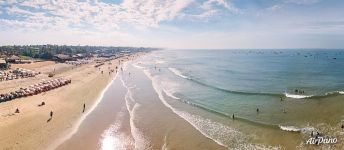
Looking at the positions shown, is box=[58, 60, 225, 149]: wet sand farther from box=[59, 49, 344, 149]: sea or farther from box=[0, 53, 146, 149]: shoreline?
box=[0, 53, 146, 149]: shoreline

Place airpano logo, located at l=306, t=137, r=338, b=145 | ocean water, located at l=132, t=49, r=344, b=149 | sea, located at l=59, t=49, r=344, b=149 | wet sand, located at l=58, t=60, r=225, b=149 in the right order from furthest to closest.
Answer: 1. ocean water, located at l=132, t=49, r=344, b=149
2. sea, located at l=59, t=49, r=344, b=149
3. wet sand, located at l=58, t=60, r=225, b=149
4. airpano logo, located at l=306, t=137, r=338, b=145

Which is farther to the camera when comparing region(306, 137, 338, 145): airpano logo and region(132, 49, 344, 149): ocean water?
region(132, 49, 344, 149): ocean water

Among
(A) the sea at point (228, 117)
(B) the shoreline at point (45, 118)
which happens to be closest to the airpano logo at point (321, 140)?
(A) the sea at point (228, 117)

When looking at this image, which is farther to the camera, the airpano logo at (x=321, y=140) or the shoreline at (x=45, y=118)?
the shoreline at (x=45, y=118)

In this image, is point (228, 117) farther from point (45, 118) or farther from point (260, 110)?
point (45, 118)

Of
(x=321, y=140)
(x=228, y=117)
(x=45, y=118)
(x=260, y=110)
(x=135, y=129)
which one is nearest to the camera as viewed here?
(x=321, y=140)

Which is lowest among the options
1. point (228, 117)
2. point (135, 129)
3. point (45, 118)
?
point (135, 129)

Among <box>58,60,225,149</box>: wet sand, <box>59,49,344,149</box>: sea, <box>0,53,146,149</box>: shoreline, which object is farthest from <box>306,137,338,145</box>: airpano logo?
<box>0,53,146,149</box>: shoreline

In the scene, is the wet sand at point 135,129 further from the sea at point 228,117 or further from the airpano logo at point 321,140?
the airpano logo at point 321,140

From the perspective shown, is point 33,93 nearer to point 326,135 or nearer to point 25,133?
point 25,133

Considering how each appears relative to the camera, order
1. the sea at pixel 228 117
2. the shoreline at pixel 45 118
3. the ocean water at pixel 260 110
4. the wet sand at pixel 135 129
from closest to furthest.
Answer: the wet sand at pixel 135 129, the shoreline at pixel 45 118, the sea at pixel 228 117, the ocean water at pixel 260 110

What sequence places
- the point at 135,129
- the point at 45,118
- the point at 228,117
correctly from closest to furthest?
the point at 135,129 → the point at 45,118 → the point at 228,117

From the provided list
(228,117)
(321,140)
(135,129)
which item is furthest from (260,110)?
(135,129)
